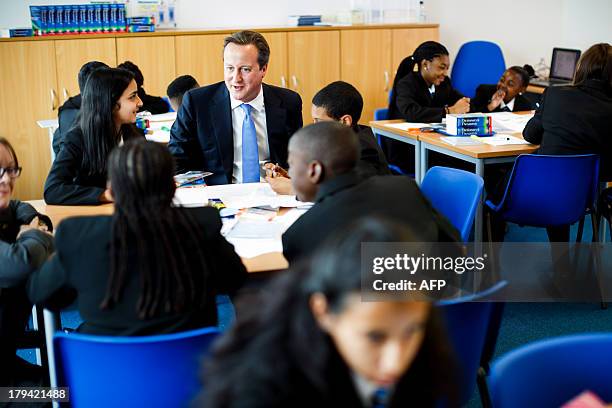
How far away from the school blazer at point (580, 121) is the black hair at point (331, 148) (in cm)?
197

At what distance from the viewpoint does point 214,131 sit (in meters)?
3.97

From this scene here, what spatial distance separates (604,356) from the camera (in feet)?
5.57

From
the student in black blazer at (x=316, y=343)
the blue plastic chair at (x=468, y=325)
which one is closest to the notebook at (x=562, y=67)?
the blue plastic chair at (x=468, y=325)

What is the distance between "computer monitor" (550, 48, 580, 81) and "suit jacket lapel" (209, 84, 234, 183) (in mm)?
4526

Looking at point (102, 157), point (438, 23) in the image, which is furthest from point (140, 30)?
point (102, 157)

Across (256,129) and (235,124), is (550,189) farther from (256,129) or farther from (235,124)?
(235,124)

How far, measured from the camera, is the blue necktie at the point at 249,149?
3.98 m

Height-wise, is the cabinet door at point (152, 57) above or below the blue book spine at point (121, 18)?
below

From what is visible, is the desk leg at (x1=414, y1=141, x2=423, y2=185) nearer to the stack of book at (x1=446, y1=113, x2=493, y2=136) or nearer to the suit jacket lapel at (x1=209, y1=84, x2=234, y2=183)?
the stack of book at (x1=446, y1=113, x2=493, y2=136)

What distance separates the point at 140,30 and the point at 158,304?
16.6 feet

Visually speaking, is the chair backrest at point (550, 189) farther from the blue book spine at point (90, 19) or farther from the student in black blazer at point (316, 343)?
the blue book spine at point (90, 19)

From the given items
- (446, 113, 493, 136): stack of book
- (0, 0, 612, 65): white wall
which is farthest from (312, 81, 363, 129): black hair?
(0, 0, 612, 65): white wall

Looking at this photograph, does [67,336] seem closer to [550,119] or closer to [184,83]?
[550,119]

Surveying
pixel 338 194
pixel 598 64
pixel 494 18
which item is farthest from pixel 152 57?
pixel 338 194
